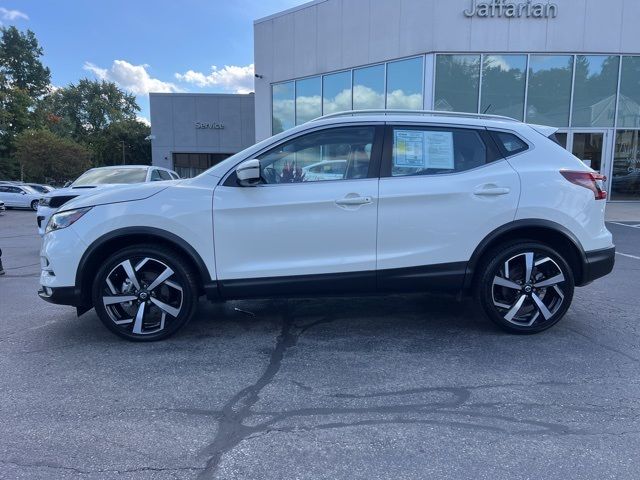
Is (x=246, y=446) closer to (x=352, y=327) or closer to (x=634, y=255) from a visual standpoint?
(x=352, y=327)

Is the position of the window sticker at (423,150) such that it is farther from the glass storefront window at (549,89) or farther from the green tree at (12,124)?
the green tree at (12,124)

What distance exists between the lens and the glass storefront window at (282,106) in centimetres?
2147

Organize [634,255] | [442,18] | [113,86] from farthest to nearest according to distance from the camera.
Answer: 1. [113,86]
2. [442,18]
3. [634,255]

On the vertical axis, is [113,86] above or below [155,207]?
above

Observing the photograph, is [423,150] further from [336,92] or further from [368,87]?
[336,92]

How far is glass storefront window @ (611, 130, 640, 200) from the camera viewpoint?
17.8 m

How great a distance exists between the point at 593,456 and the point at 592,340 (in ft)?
6.45

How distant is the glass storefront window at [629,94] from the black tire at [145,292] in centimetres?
1857

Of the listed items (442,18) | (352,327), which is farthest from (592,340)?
(442,18)

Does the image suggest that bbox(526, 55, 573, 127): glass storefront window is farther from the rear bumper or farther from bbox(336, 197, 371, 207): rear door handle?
bbox(336, 197, 371, 207): rear door handle

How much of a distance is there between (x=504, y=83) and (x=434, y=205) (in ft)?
48.9

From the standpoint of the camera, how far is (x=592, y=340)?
4.28m

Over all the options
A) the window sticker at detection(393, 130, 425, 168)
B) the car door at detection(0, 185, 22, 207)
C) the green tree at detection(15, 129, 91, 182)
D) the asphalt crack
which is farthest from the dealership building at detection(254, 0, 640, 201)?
the green tree at detection(15, 129, 91, 182)

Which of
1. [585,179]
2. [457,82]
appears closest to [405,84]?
[457,82]
